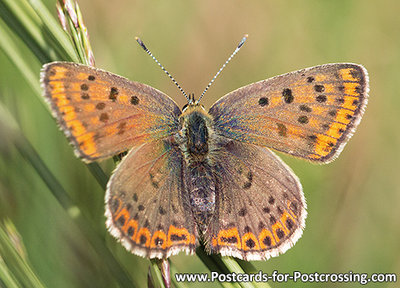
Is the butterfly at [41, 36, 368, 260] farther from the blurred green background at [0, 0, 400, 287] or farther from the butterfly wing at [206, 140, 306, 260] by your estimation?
the blurred green background at [0, 0, 400, 287]

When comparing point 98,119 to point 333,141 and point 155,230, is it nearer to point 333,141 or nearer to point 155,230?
point 155,230

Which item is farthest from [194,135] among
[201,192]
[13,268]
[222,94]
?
[222,94]

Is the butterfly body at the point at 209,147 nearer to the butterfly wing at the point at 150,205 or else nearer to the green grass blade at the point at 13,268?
the butterfly wing at the point at 150,205

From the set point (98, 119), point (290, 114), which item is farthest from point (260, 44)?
point (98, 119)

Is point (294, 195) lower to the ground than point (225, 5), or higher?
lower

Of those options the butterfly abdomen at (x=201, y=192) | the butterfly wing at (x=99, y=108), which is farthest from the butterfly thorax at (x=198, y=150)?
the butterfly wing at (x=99, y=108)

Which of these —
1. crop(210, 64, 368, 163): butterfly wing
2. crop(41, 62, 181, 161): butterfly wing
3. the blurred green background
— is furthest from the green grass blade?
crop(210, 64, 368, 163): butterfly wing
